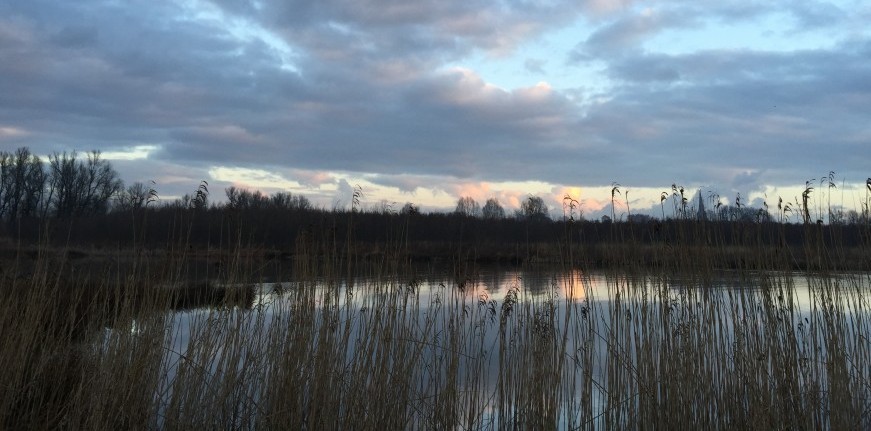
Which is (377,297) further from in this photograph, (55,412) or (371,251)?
(55,412)

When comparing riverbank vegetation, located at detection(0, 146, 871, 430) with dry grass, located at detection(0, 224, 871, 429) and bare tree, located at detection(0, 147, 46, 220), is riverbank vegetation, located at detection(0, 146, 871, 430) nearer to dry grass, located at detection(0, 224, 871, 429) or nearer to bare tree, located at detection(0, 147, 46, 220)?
dry grass, located at detection(0, 224, 871, 429)

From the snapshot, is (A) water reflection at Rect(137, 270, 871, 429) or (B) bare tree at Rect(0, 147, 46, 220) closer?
(A) water reflection at Rect(137, 270, 871, 429)

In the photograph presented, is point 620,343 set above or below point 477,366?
above

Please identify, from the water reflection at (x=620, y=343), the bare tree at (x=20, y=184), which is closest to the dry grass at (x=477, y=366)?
the water reflection at (x=620, y=343)

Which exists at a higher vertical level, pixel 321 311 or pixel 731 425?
pixel 321 311

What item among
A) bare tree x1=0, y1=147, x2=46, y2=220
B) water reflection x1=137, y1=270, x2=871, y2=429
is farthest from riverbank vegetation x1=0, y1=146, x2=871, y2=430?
bare tree x1=0, y1=147, x2=46, y2=220

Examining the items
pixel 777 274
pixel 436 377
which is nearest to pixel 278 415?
pixel 436 377

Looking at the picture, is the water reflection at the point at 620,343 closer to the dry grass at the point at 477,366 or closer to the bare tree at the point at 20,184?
the dry grass at the point at 477,366

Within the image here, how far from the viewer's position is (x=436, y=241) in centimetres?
827

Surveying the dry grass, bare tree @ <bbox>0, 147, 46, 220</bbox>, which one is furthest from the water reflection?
bare tree @ <bbox>0, 147, 46, 220</bbox>

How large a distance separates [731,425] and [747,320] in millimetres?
730

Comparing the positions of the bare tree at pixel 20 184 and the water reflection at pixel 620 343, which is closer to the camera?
the water reflection at pixel 620 343

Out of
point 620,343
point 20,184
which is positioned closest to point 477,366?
point 620,343

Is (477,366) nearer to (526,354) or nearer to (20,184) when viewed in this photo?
(526,354)
